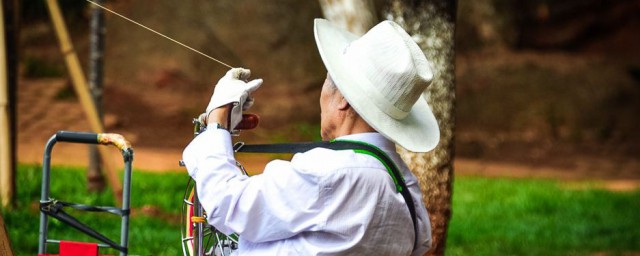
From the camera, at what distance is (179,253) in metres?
6.56

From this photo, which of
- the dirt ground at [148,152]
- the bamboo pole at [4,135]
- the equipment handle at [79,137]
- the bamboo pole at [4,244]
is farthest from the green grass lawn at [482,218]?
the equipment handle at [79,137]

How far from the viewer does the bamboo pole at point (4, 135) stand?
6670 mm

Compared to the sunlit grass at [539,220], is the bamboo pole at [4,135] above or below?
above

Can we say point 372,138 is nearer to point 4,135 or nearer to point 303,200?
point 303,200

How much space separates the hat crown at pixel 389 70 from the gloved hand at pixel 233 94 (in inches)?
12.2

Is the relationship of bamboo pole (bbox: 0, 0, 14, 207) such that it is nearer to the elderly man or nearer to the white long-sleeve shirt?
the elderly man

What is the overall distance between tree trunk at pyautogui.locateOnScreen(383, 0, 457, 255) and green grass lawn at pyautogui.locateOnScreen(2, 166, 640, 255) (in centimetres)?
184

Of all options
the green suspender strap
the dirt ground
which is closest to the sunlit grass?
the dirt ground

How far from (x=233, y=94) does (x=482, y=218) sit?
6.44 metres

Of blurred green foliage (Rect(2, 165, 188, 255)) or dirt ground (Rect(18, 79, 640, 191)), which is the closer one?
blurred green foliage (Rect(2, 165, 188, 255))

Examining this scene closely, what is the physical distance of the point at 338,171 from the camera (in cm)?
301

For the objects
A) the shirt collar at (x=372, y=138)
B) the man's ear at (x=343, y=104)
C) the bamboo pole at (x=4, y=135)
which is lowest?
the bamboo pole at (x=4, y=135)

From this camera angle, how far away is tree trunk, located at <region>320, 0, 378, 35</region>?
6.07 m

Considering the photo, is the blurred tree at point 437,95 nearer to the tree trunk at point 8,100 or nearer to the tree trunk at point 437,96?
the tree trunk at point 437,96
